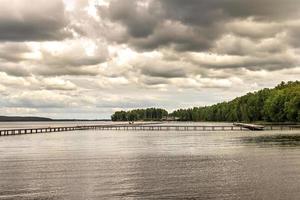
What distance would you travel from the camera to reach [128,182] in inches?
1464

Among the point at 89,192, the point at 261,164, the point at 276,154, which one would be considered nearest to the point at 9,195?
the point at 89,192

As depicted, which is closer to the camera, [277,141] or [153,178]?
[153,178]

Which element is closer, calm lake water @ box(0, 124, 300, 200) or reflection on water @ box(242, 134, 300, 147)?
calm lake water @ box(0, 124, 300, 200)

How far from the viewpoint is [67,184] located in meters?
36.3

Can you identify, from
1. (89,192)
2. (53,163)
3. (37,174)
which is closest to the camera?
(89,192)

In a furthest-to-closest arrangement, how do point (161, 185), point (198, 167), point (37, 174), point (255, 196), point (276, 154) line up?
point (276, 154) < point (198, 167) < point (37, 174) < point (161, 185) < point (255, 196)

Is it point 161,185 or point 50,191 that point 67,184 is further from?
point 161,185

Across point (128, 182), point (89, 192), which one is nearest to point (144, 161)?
point (128, 182)

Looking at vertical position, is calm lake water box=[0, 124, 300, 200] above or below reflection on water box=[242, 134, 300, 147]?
below

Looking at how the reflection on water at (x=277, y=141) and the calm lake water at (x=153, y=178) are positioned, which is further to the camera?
the reflection on water at (x=277, y=141)

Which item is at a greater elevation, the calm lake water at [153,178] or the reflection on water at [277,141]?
the reflection on water at [277,141]

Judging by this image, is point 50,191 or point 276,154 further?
point 276,154

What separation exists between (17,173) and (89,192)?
1355cm

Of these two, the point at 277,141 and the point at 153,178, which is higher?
the point at 277,141
